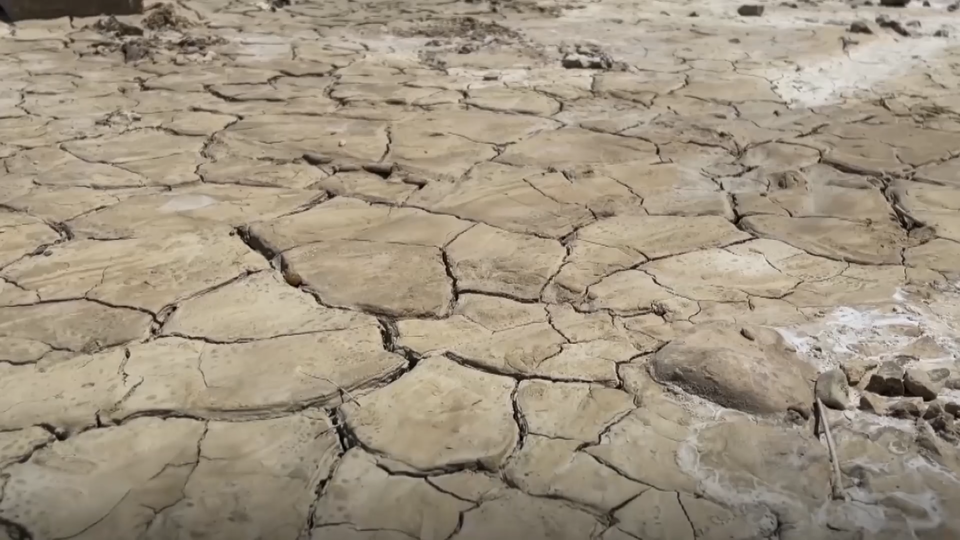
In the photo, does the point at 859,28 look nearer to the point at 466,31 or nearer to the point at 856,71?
the point at 856,71

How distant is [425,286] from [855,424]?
45.7 inches

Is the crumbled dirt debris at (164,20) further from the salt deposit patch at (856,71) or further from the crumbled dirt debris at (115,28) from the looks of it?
the salt deposit patch at (856,71)

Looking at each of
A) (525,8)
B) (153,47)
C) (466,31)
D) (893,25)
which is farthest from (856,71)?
(153,47)

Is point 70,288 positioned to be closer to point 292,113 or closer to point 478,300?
point 478,300

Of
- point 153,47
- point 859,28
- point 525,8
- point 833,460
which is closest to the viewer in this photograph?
point 833,460

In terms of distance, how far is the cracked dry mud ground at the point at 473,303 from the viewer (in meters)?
1.71

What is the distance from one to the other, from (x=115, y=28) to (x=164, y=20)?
0.32 m

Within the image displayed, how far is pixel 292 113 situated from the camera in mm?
3967

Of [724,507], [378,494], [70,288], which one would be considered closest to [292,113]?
[70,288]

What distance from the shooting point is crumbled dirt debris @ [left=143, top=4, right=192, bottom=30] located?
219 inches

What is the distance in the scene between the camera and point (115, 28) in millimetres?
5438

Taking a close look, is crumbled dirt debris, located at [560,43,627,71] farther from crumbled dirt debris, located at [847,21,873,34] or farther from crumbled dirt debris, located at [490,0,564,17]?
crumbled dirt debris, located at [847,21,873,34]

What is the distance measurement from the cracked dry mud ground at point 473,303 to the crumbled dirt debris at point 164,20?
102 cm

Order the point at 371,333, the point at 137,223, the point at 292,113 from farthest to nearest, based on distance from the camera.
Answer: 1. the point at 292,113
2. the point at 137,223
3. the point at 371,333
